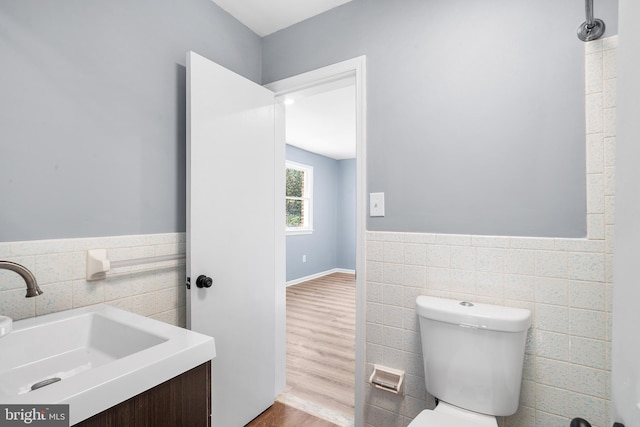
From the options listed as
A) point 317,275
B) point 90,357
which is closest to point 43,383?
point 90,357

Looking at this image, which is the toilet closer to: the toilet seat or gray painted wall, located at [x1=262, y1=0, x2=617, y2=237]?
the toilet seat

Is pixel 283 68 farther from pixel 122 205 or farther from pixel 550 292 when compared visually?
pixel 550 292

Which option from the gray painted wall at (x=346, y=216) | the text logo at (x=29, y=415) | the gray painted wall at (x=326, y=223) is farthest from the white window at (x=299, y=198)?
the text logo at (x=29, y=415)

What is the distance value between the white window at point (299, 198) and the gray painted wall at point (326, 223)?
0.11 meters

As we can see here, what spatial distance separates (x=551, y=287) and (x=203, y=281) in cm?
150

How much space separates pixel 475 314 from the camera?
1.23m

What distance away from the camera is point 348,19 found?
1750 millimetres

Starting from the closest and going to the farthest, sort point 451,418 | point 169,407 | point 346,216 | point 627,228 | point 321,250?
point 627,228
point 169,407
point 451,418
point 321,250
point 346,216

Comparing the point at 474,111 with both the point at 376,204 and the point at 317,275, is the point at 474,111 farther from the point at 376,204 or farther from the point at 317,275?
the point at 317,275

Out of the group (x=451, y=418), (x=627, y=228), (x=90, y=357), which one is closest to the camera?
(x=627, y=228)

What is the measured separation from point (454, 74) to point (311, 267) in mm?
4826

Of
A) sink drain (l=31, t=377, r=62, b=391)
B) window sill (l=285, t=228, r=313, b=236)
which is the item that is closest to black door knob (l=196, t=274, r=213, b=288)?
sink drain (l=31, t=377, r=62, b=391)

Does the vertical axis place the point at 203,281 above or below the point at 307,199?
below

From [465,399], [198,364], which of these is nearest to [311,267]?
[465,399]
